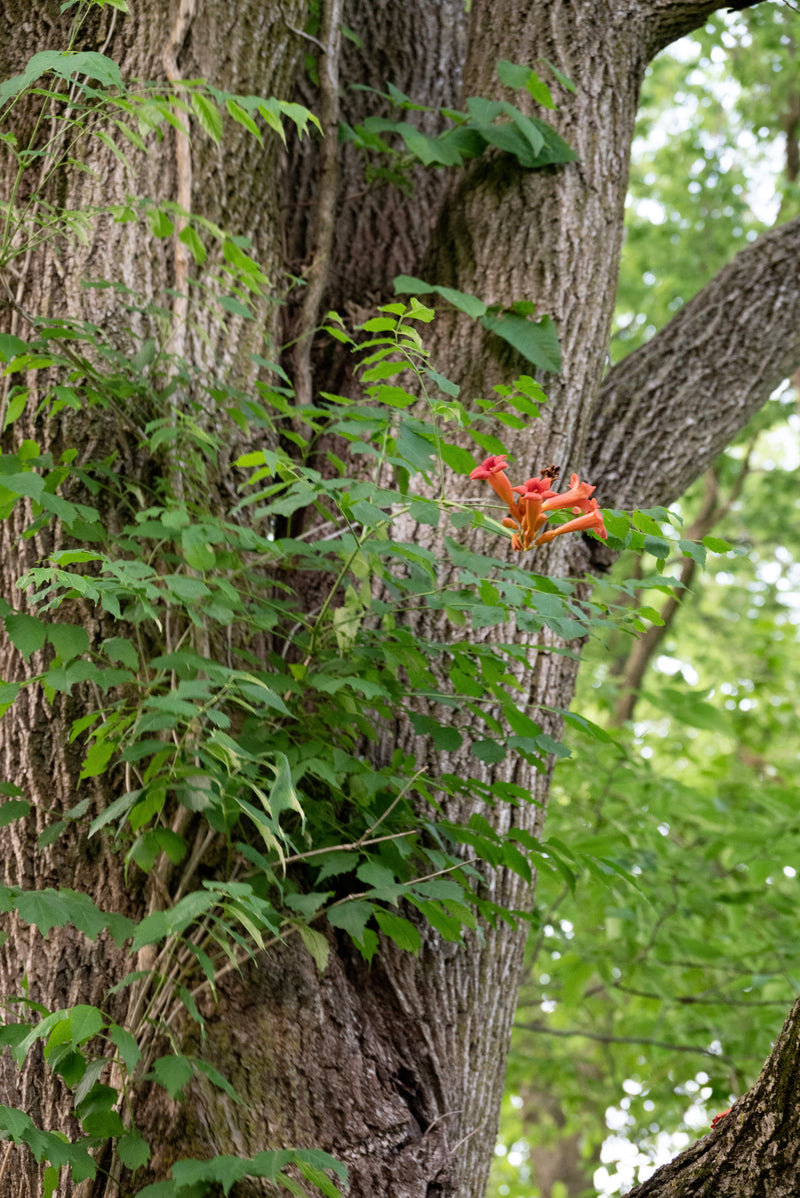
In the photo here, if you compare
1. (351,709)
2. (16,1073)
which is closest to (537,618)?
(351,709)

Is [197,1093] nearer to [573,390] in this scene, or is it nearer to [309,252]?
[573,390]

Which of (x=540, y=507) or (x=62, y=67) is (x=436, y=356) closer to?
(x=540, y=507)

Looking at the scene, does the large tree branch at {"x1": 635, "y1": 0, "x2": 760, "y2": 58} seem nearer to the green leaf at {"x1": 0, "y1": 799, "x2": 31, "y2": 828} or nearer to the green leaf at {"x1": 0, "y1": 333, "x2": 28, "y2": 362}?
the green leaf at {"x1": 0, "y1": 333, "x2": 28, "y2": 362}

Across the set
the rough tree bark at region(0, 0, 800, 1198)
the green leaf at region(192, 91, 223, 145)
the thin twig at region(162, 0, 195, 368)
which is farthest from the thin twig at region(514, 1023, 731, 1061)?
the green leaf at region(192, 91, 223, 145)

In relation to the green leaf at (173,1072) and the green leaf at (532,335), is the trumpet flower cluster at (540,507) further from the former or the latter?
the green leaf at (173,1072)

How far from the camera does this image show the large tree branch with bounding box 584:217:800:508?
2719 mm

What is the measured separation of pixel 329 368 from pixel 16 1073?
6.19 ft

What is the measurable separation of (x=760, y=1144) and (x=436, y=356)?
1.85 m

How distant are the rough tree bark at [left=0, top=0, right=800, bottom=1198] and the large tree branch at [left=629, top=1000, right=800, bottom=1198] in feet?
0.05

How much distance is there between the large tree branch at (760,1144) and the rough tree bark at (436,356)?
0.01 m

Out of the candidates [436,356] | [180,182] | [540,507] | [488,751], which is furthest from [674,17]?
[488,751]

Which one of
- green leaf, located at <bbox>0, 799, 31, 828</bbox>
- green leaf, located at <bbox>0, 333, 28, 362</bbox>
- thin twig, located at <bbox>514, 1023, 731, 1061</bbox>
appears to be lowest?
thin twig, located at <bbox>514, 1023, 731, 1061</bbox>

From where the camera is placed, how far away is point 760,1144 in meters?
1.20

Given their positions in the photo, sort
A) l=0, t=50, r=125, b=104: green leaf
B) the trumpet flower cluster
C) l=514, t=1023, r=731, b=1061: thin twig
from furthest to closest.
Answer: l=514, t=1023, r=731, b=1061: thin twig → the trumpet flower cluster → l=0, t=50, r=125, b=104: green leaf
